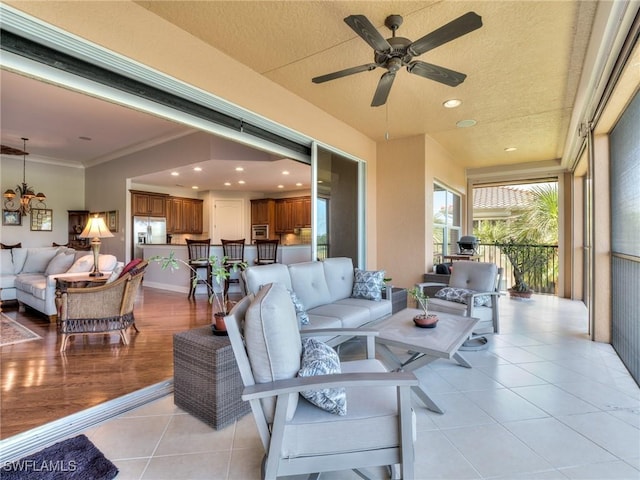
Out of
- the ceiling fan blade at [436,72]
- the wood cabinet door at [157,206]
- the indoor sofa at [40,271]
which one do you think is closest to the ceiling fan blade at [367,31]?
the ceiling fan blade at [436,72]

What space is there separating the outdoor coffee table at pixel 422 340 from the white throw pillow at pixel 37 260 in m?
6.03

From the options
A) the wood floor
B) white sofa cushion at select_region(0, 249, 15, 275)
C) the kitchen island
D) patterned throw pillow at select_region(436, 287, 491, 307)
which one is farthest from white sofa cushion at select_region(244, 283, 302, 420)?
white sofa cushion at select_region(0, 249, 15, 275)

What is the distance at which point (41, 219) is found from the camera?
7.39m

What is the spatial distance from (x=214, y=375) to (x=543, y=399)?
230cm

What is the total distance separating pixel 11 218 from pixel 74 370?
6.53 m

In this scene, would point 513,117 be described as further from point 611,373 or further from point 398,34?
point 611,373

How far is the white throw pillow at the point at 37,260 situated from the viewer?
18.0 ft

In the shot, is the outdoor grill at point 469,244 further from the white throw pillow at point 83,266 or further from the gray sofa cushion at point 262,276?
the white throw pillow at point 83,266

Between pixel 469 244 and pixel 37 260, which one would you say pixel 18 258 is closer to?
pixel 37 260

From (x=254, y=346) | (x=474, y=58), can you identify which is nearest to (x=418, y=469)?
(x=254, y=346)

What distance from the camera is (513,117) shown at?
4348mm

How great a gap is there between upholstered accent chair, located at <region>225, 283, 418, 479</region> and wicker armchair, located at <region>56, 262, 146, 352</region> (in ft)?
8.75

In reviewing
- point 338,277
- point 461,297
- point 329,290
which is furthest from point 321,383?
point 461,297

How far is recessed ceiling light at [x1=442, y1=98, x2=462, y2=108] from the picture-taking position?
12.4 feet
